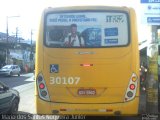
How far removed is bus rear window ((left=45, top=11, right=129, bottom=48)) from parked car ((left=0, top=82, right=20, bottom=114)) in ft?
7.60

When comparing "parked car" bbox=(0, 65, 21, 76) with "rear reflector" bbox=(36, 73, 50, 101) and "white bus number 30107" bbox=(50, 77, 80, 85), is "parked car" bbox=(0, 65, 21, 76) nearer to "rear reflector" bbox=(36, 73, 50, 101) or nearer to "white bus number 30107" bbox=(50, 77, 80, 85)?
"rear reflector" bbox=(36, 73, 50, 101)

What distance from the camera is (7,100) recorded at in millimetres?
11117

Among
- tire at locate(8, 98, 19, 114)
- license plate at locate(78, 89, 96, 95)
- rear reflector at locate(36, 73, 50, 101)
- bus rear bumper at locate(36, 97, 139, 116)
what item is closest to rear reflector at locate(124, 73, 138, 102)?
bus rear bumper at locate(36, 97, 139, 116)

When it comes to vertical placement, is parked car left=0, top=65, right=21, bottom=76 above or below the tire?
below

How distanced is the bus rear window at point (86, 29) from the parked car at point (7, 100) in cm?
232

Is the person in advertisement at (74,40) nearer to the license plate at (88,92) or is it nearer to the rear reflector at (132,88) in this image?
the license plate at (88,92)

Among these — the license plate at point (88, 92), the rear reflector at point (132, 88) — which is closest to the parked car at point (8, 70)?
the license plate at point (88, 92)

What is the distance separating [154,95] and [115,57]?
9.12 ft

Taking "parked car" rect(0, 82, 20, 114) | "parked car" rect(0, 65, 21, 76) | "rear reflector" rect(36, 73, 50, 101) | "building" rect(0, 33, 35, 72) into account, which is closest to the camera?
"rear reflector" rect(36, 73, 50, 101)

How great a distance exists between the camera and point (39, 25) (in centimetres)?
959

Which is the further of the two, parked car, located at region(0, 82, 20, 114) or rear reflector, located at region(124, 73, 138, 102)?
parked car, located at region(0, 82, 20, 114)

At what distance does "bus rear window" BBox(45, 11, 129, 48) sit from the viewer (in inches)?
371

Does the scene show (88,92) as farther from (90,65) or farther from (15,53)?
(15,53)

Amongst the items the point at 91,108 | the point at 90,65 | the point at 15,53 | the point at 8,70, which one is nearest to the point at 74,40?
the point at 90,65
